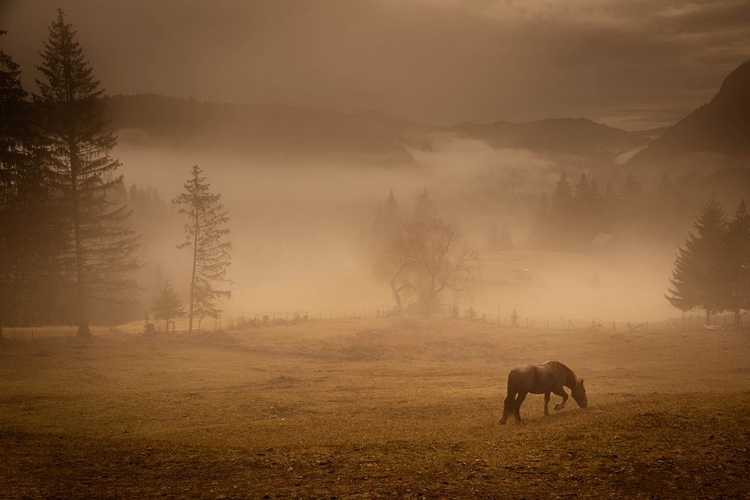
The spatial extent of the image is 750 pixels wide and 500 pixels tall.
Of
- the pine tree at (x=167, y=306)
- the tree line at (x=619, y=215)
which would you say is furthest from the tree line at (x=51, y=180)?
the tree line at (x=619, y=215)

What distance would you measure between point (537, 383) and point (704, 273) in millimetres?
50678

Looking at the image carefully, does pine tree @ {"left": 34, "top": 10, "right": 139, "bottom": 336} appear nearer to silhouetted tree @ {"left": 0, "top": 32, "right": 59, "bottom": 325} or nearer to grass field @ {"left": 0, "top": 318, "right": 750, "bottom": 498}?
silhouetted tree @ {"left": 0, "top": 32, "right": 59, "bottom": 325}

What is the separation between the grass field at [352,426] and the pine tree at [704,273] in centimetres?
1567

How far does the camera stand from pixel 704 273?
5956 centimetres

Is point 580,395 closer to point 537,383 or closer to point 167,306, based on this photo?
point 537,383

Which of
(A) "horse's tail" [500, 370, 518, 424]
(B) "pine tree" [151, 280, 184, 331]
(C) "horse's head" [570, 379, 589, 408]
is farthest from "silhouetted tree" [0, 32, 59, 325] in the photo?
(C) "horse's head" [570, 379, 589, 408]

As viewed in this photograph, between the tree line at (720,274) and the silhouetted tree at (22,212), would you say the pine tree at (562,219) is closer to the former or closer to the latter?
the tree line at (720,274)

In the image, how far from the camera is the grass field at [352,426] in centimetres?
1236

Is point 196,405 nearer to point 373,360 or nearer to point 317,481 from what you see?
point 317,481

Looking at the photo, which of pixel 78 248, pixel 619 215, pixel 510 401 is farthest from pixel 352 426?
pixel 619 215

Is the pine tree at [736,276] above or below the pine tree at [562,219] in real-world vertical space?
below

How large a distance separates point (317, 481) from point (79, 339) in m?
36.5

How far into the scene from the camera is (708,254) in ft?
197

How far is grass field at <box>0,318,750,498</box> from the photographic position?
12359 mm
